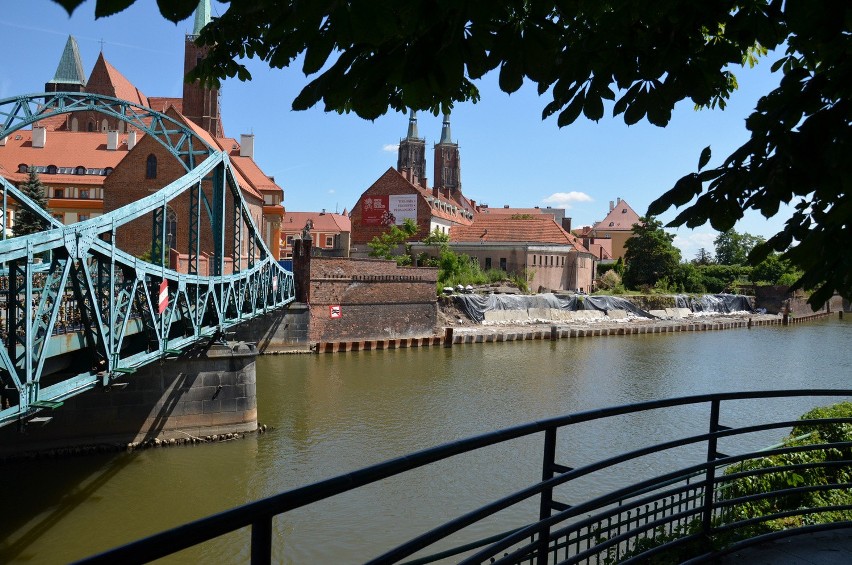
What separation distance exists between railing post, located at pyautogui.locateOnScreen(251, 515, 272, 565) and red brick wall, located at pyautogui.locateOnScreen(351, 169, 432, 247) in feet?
173

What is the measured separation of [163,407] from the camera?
44.7ft

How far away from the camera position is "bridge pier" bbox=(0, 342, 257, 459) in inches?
490

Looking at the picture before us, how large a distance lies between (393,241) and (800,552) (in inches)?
1891

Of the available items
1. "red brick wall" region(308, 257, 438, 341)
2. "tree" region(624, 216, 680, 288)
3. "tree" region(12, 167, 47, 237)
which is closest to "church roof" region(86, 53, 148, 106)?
"tree" region(12, 167, 47, 237)

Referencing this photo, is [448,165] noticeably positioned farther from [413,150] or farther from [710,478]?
[710,478]

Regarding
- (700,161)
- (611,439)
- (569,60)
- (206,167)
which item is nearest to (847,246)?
(700,161)

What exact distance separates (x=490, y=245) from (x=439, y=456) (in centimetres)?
4967

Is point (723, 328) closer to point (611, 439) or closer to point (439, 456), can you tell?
point (611, 439)

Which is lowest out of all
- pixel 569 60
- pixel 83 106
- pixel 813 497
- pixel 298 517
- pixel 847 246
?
pixel 298 517

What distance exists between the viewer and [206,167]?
48.5 feet

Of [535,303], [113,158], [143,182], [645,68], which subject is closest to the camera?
[645,68]

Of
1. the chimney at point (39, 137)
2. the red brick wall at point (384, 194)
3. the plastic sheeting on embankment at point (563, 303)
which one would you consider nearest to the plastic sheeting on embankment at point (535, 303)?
the plastic sheeting on embankment at point (563, 303)

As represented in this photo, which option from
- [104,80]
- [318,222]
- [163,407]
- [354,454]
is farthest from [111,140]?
[354,454]

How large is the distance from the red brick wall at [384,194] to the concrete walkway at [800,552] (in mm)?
50534
